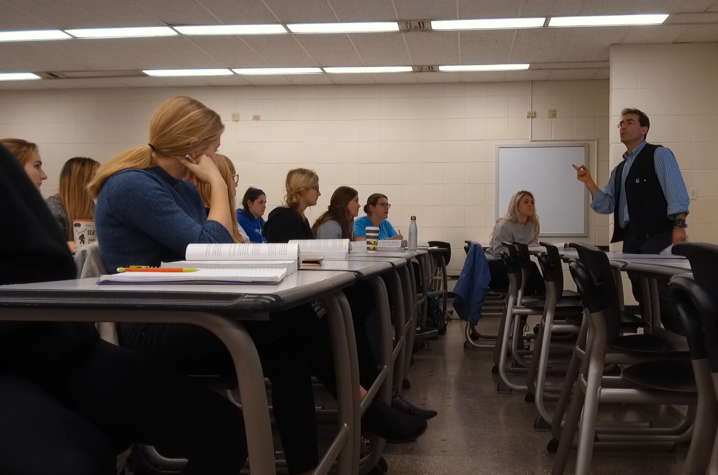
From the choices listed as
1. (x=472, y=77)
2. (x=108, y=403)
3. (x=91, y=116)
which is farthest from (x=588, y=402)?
(x=91, y=116)

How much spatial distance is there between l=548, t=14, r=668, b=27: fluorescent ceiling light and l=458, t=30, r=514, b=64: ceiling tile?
1.46 feet

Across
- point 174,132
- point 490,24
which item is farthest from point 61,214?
point 490,24

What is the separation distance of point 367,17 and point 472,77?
7.80 ft

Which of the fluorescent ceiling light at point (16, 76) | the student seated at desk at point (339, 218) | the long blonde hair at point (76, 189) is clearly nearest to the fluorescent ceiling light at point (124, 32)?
the fluorescent ceiling light at point (16, 76)

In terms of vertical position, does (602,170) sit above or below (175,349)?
above

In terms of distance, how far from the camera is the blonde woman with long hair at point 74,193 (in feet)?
11.3

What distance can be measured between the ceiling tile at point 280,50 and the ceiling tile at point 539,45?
2115mm

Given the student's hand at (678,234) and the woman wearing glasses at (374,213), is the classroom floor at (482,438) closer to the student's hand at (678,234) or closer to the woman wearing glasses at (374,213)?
the student's hand at (678,234)

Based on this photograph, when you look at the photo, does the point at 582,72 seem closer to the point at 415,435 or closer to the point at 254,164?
the point at 254,164

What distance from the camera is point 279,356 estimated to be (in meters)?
1.27

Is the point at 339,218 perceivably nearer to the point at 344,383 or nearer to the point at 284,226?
the point at 284,226

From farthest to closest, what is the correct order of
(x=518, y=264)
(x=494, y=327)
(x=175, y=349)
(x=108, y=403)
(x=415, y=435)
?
1. (x=494, y=327)
2. (x=518, y=264)
3. (x=415, y=435)
4. (x=175, y=349)
5. (x=108, y=403)

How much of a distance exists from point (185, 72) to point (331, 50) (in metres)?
1.95

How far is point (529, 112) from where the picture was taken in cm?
751
